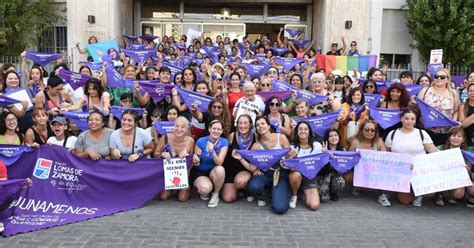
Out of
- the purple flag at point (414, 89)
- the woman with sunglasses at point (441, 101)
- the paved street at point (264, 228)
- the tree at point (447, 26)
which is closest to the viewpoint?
the paved street at point (264, 228)

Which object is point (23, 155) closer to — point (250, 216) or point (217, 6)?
point (250, 216)

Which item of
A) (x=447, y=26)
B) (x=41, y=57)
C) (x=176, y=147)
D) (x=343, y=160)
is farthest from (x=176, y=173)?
(x=447, y=26)

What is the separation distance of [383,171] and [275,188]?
5.90 ft

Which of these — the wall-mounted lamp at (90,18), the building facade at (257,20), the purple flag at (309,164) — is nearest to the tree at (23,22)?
the building facade at (257,20)

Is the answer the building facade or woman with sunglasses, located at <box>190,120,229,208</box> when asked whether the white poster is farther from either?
the building facade

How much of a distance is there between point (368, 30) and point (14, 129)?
1394 cm

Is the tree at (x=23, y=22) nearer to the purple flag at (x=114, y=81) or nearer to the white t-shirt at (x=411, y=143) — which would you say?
the purple flag at (x=114, y=81)

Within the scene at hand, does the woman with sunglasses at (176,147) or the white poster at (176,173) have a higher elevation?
the woman with sunglasses at (176,147)

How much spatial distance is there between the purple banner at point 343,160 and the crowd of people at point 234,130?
0.57 ft

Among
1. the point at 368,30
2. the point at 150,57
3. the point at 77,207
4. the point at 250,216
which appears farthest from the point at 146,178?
the point at 368,30

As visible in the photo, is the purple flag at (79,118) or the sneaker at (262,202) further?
the purple flag at (79,118)

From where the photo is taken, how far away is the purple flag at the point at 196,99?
24.1 ft

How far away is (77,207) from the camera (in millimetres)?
5969

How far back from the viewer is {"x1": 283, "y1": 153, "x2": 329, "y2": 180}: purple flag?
6297 millimetres
